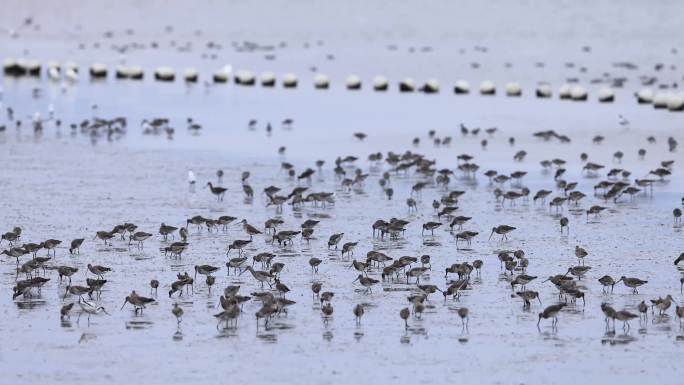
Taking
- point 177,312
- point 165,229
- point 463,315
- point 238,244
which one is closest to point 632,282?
point 463,315

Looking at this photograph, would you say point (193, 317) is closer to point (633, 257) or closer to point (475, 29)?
point (633, 257)

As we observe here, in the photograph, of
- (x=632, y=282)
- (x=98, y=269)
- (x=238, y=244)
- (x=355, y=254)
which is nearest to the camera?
(x=632, y=282)

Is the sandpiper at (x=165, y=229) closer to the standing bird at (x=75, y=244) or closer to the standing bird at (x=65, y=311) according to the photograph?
the standing bird at (x=75, y=244)

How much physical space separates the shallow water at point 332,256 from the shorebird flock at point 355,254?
0.42ft

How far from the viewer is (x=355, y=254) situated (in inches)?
1006

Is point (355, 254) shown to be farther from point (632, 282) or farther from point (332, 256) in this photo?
point (632, 282)

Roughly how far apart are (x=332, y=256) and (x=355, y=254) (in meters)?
0.53

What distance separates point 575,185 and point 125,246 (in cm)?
1232

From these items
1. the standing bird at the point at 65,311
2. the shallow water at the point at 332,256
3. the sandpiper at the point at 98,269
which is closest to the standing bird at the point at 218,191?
the shallow water at the point at 332,256

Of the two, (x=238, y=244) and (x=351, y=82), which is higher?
(x=351, y=82)

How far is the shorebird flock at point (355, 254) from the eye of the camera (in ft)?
67.9

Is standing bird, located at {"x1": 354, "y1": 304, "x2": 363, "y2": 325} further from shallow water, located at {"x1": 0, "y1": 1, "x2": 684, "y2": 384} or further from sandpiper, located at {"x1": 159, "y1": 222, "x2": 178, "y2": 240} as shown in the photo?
sandpiper, located at {"x1": 159, "y1": 222, "x2": 178, "y2": 240}

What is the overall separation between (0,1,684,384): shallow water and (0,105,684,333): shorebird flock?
126 mm

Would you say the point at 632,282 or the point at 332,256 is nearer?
the point at 632,282
